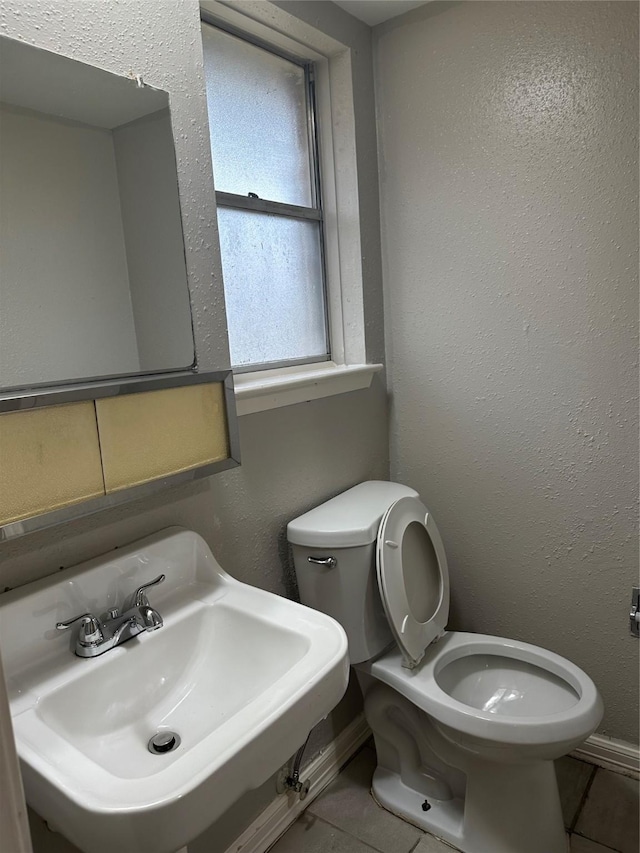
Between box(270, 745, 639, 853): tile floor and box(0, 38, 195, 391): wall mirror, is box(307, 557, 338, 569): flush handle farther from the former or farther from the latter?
box(270, 745, 639, 853): tile floor

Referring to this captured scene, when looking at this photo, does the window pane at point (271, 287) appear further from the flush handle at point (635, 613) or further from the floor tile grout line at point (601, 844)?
the floor tile grout line at point (601, 844)

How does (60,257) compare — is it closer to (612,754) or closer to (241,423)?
(241,423)

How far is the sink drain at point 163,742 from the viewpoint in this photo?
96 cm

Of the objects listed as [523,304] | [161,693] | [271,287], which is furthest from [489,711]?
[271,287]

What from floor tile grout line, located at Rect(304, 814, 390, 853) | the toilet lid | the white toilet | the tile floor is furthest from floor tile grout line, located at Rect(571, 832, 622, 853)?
the toilet lid

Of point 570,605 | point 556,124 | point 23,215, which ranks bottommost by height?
point 570,605

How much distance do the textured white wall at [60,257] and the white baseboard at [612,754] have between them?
1.68 meters

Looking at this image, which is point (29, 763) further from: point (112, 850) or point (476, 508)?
point (476, 508)

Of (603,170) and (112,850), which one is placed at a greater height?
(603,170)

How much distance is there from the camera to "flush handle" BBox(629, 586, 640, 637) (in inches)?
63.3

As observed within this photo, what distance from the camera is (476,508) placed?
185cm

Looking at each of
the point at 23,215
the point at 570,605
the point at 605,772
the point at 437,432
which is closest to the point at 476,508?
the point at 437,432

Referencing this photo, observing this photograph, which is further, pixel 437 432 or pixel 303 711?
pixel 437 432

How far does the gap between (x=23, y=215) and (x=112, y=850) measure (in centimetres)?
94
